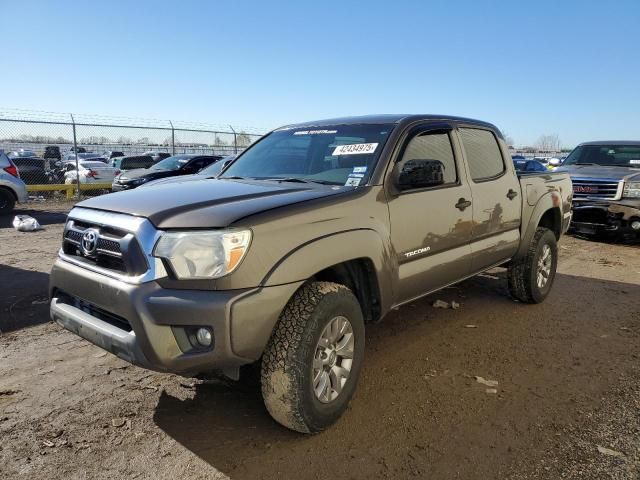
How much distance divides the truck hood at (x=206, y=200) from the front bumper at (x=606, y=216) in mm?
7637

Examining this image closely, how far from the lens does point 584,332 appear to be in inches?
181

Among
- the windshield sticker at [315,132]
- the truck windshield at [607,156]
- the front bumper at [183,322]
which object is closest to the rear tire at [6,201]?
the windshield sticker at [315,132]

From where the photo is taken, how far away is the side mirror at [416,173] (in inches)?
133

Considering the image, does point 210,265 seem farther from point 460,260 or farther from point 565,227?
point 565,227

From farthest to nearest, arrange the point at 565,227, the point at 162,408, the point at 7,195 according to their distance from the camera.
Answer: the point at 7,195 < the point at 565,227 < the point at 162,408

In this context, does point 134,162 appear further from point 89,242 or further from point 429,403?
point 429,403

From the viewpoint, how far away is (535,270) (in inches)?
202

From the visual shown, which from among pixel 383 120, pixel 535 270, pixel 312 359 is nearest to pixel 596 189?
pixel 535 270

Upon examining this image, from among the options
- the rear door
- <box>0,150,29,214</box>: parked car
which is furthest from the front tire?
<box>0,150,29,214</box>: parked car

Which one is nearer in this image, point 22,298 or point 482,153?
point 482,153

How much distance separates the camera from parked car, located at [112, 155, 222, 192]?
45.5 feet

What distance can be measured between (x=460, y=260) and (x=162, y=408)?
2.46 meters

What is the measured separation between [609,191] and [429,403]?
24.9 feet

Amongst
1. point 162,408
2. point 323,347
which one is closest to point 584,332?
→ point 323,347
